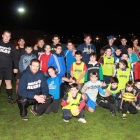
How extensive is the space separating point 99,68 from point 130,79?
40.0 inches

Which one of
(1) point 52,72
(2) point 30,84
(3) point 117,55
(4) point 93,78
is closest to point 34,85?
(2) point 30,84

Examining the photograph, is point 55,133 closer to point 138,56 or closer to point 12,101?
point 12,101

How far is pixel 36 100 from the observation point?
4.17 metres

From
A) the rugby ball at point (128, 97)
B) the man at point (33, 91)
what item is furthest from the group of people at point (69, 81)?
the rugby ball at point (128, 97)

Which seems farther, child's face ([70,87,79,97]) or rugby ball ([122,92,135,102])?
rugby ball ([122,92,135,102])

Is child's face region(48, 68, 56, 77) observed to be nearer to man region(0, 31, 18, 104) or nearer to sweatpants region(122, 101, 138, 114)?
man region(0, 31, 18, 104)

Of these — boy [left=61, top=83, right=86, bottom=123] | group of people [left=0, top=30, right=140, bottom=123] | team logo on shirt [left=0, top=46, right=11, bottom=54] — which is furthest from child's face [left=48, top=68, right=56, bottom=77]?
team logo on shirt [left=0, top=46, right=11, bottom=54]

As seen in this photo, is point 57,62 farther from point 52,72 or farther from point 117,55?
point 117,55

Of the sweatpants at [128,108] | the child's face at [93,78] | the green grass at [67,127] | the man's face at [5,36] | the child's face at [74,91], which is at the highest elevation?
the man's face at [5,36]

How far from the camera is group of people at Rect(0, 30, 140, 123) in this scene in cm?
413

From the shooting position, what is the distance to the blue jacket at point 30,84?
4.08 metres

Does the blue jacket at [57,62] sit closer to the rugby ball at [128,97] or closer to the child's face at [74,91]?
the child's face at [74,91]

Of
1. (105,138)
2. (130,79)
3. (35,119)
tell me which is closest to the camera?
(105,138)

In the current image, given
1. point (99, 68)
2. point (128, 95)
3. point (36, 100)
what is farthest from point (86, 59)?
point (36, 100)
